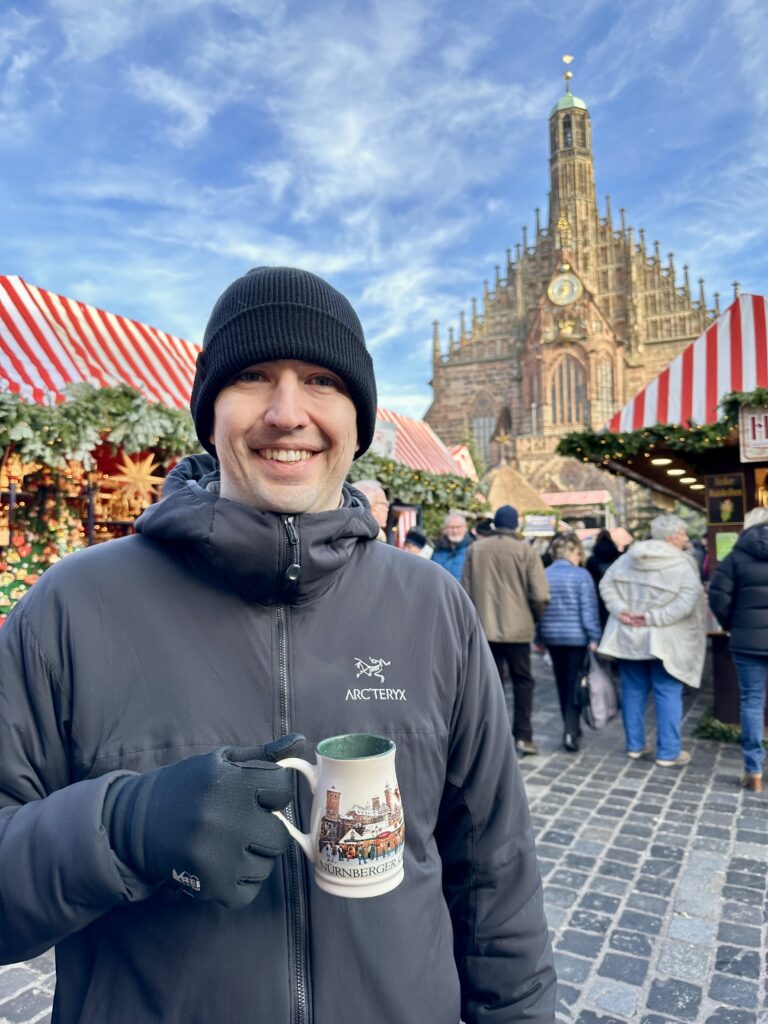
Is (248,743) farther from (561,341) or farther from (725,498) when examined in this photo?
(561,341)

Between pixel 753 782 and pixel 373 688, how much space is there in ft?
14.9

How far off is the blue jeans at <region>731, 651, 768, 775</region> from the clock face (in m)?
37.6

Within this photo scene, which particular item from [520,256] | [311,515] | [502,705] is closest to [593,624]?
[502,705]

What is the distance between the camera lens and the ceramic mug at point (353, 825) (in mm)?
893

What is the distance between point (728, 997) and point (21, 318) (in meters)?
6.49

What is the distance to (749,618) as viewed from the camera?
4453 mm

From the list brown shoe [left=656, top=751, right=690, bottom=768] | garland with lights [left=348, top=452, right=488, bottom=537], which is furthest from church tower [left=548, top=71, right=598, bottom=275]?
brown shoe [left=656, top=751, right=690, bottom=768]

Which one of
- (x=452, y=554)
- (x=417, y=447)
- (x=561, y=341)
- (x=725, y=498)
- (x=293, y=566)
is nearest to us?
(x=293, y=566)

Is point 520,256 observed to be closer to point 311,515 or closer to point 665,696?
point 665,696

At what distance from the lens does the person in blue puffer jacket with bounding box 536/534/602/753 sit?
17.3 ft

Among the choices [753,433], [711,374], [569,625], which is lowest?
[569,625]

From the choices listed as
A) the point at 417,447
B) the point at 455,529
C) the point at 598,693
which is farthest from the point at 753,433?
the point at 417,447

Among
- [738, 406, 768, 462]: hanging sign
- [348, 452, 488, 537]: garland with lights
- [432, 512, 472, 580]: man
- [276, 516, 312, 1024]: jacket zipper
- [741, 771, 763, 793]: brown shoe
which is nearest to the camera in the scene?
[276, 516, 312, 1024]: jacket zipper

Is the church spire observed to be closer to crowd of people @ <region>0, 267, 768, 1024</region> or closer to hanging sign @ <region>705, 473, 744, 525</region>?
hanging sign @ <region>705, 473, 744, 525</region>
